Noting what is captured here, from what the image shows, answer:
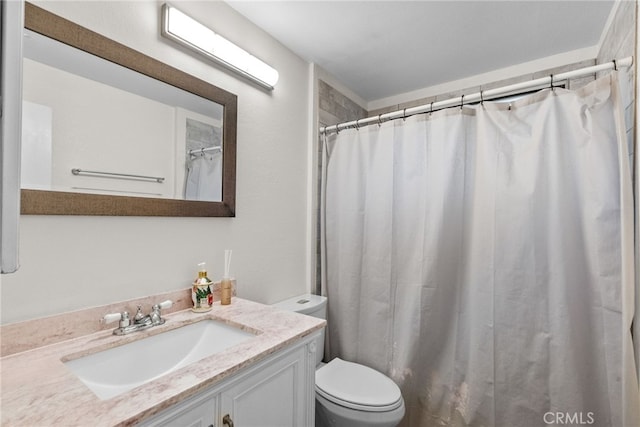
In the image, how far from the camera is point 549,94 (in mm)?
1426

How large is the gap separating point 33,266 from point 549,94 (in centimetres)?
216

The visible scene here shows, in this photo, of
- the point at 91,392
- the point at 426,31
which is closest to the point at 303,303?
the point at 91,392

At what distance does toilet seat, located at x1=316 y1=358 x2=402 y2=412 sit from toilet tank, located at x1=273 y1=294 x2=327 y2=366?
6.2 inches

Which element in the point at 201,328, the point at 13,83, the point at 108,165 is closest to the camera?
the point at 13,83

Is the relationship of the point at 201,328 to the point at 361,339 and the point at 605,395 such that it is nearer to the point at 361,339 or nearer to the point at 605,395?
the point at 361,339

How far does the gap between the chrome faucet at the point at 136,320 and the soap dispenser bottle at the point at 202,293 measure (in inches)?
5.4

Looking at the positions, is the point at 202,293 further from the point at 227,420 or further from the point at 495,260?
the point at 495,260

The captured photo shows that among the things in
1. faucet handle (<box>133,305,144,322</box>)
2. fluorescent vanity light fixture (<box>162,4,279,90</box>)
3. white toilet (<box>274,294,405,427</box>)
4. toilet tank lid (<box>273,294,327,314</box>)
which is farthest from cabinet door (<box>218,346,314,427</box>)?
fluorescent vanity light fixture (<box>162,4,279,90</box>)

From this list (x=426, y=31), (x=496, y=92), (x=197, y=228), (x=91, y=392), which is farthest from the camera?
(x=426, y=31)

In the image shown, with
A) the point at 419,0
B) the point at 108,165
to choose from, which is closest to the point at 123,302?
the point at 108,165

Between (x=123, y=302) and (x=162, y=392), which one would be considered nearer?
(x=162, y=392)

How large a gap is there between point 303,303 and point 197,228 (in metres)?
0.82

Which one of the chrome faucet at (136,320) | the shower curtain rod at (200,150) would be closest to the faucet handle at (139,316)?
the chrome faucet at (136,320)

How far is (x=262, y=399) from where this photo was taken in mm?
956
